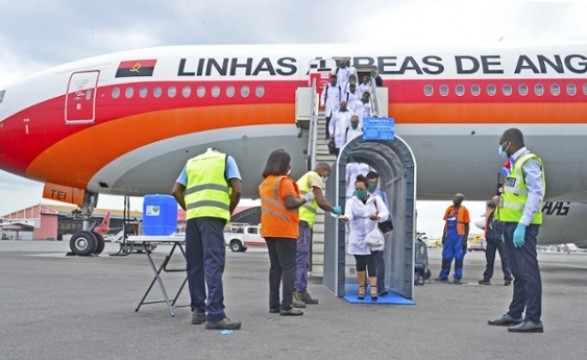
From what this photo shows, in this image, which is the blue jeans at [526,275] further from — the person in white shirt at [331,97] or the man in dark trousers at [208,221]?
the person in white shirt at [331,97]

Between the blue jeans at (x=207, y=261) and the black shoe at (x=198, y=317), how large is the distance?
36 mm

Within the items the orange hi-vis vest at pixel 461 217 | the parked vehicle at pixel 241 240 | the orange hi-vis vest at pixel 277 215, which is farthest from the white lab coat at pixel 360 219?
the parked vehicle at pixel 241 240

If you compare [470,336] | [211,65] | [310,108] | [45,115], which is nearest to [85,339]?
[470,336]

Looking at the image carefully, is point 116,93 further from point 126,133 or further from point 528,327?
point 528,327

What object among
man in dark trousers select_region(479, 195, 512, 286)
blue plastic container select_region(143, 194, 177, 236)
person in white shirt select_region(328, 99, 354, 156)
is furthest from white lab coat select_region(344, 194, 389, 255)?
person in white shirt select_region(328, 99, 354, 156)

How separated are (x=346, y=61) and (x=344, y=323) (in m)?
8.59

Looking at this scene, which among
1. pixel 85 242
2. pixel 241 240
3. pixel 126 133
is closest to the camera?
pixel 126 133

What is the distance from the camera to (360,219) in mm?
7391

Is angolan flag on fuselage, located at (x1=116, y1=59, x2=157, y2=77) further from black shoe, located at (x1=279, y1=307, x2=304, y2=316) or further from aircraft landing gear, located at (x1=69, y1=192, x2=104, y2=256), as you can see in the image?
black shoe, located at (x1=279, y1=307, x2=304, y2=316)

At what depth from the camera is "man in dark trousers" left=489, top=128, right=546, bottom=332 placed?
18.1 feet

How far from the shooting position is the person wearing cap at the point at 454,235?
1099 cm

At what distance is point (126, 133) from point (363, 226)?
8743mm

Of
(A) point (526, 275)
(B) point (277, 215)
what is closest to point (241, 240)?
(B) point (277, 215)

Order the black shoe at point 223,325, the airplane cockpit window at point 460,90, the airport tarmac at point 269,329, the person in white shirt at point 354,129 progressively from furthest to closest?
the airplane cockpit window at point 460,90, the person in white shirt at point 354,129, the black shoe at point 223,325, the airport tarmac at point 269,329
